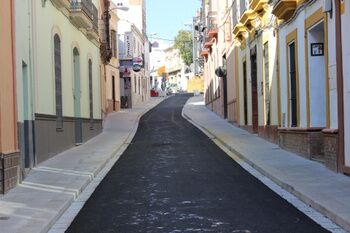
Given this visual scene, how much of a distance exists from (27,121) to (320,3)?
705cm

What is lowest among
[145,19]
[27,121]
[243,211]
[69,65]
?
[243,211]

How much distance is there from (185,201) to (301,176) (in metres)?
3.04

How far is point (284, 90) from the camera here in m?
17.2

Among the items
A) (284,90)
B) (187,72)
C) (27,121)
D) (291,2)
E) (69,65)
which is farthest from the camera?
(187,72)

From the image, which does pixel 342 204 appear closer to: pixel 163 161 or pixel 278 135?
pixel 163 161

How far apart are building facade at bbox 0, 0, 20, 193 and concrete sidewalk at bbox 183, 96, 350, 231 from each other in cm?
501

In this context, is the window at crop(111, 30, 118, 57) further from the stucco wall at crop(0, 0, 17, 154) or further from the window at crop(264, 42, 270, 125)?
the stucco wall at crop(0, 0, 17, 154)

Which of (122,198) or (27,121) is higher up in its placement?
(27,121)

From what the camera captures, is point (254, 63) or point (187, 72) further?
point (187, 72)

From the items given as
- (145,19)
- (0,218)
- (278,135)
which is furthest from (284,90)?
(145,19)

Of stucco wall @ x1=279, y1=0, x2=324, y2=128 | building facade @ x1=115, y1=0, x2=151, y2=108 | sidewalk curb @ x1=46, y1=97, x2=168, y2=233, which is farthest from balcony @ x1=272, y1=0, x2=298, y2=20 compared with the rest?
building facade @ x1=115, y1=0, x2=151, y2=108

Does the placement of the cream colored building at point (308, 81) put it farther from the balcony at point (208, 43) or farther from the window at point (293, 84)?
the balcony at point (208, 43)

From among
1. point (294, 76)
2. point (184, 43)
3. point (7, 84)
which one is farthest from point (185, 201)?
point (184, 43)

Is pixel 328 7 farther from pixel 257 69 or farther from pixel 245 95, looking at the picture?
pixel 245 95
